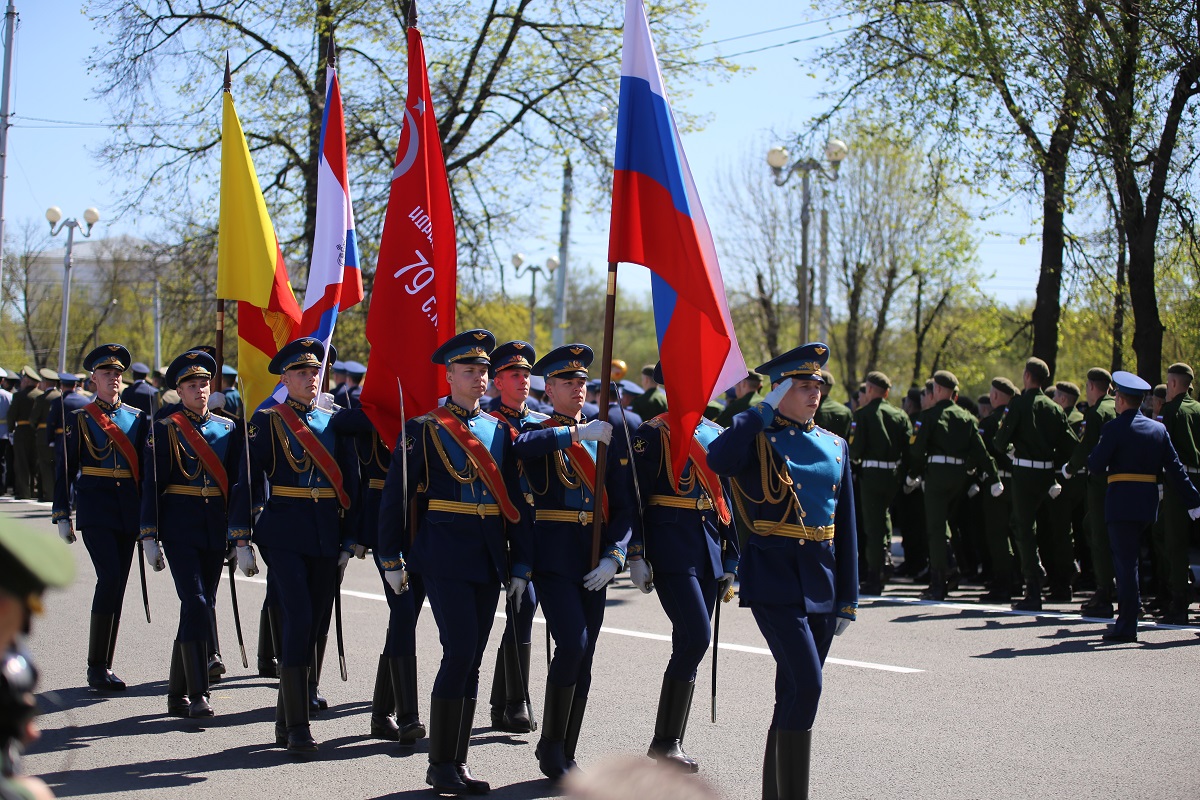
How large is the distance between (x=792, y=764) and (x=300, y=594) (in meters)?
2.81

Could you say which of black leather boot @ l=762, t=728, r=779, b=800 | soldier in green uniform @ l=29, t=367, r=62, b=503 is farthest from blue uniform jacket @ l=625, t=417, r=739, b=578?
soldier in green uniform @ l=29, t=367, r=62, b=503

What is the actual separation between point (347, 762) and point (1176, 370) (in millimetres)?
8513

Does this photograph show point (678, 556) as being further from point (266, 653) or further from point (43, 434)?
point (43, 434)

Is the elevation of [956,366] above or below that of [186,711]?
above

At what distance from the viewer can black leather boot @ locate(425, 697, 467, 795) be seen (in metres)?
5.86

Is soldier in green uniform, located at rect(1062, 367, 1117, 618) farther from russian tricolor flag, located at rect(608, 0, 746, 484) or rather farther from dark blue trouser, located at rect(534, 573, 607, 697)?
dark blue trouser, located at rect(534, 573, 607, 697)

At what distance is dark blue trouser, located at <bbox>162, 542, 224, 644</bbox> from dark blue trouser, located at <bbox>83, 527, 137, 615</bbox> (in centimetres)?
63

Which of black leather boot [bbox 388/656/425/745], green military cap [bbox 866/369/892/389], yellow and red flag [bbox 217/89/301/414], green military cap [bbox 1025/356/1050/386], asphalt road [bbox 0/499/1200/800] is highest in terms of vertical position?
yellow and red flag [bbox 217/89/301/414]

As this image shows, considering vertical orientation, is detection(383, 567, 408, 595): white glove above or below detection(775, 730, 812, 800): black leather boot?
above

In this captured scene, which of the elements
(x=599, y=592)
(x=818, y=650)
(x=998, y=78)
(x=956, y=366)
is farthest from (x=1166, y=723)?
(x=956, y=366)

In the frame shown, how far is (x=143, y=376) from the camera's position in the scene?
17.7 meters

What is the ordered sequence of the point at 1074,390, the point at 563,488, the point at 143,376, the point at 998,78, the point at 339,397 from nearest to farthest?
the point at 563,488 < the point at 339,397 < the point at 1074,390 < the point at 998,78 < the point at 143,376

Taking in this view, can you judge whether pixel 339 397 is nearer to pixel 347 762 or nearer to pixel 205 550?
pixel 205 550

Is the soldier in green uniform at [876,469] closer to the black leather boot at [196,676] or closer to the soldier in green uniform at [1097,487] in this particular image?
the soldier in green uniform at [1097,487]
